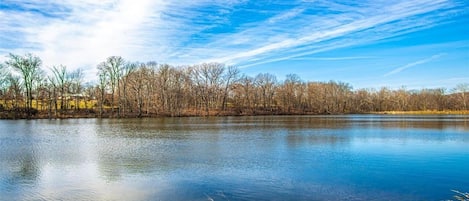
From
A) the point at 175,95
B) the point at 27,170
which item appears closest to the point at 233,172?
the point at 27,170

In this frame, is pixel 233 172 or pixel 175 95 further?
pixel 175 95

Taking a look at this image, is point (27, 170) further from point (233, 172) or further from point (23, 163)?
point (233, 172)

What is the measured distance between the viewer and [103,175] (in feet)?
40.7

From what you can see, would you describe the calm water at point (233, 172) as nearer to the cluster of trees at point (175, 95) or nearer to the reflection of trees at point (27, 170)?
the reflection of trees at point (27, 170)

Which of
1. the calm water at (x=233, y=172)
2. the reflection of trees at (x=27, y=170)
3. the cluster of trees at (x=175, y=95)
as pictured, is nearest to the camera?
the calm water at (x=233, y=172)

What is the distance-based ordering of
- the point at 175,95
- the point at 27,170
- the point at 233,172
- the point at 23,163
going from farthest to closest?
the point at 175,95 → the point at 23,163 → the point at 27,170 → the point at 233,172

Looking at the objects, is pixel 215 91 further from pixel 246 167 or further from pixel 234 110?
pixel 246 167

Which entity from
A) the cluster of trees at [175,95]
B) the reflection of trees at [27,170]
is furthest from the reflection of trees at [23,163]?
the cluster of trees at [175,95]

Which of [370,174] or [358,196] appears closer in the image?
[358,196]

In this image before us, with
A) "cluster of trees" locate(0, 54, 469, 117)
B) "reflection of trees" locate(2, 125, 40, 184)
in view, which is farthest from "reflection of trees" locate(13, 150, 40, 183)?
"cluster of trees" locate(0, 54, 469, 117)

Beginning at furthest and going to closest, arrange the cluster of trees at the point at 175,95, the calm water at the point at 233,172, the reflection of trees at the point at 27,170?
the cluster of trees at the point at 175,95 < the reflection of trees at the point at 27,170 < the calm water at the point at 233,172

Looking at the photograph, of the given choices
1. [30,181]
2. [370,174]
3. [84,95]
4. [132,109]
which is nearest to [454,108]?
[132,109]

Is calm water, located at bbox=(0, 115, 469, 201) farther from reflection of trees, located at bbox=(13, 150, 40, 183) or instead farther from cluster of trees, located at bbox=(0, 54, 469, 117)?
cluster of trees, located at bbox=(0, 54, 469, 117)

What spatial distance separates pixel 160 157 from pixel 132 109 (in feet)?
178
